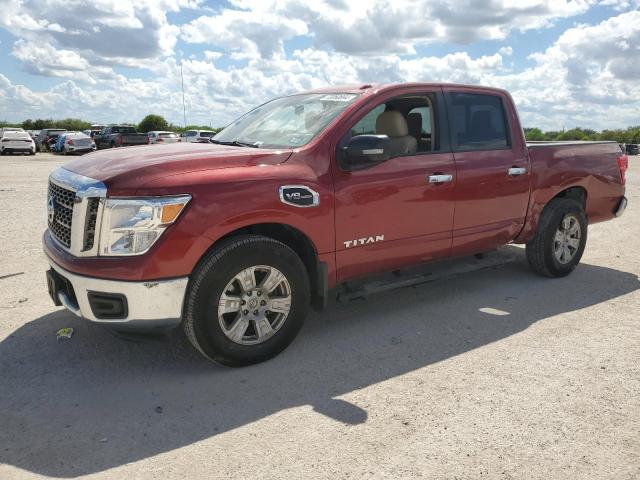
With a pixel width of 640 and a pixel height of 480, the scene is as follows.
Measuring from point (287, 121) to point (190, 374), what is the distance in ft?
7.00

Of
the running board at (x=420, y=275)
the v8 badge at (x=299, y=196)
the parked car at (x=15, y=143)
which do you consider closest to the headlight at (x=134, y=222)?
the v8 badge at (x=299, y=196)

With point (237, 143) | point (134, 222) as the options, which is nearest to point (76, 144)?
point (237, 143)

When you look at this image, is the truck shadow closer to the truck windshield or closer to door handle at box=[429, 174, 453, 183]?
door handle at box=[429, 174, 453, 183]

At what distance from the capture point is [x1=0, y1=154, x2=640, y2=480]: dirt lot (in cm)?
279

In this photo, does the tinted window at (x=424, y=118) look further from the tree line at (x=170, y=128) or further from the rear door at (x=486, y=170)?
the tree line at (x=170, y=128)

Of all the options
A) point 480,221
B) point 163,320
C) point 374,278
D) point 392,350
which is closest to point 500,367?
point 392,350

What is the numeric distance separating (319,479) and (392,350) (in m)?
1.61

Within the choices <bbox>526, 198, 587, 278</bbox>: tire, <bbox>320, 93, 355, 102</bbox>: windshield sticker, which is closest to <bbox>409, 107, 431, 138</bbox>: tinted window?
<bbox>320, 93, 355, 102</bbox>: windshield sticker

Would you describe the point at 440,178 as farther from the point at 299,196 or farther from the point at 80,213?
the point at 80,213

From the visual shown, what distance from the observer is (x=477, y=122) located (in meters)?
5.19

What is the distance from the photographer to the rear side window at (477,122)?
4992 millimetres

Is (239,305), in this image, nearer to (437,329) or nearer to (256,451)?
(256,451)

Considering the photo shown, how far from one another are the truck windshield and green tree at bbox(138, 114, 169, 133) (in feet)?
Result: 187

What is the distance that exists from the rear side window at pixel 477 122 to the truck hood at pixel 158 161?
177 cm
